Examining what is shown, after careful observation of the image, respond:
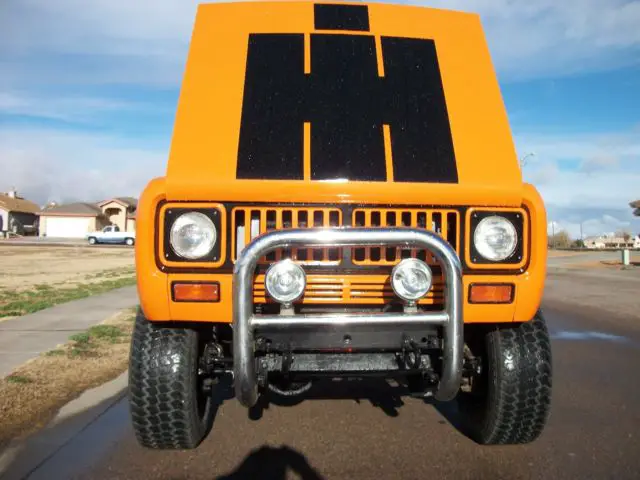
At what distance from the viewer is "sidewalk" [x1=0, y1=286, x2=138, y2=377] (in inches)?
233

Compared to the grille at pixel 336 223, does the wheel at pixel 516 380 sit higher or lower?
lower

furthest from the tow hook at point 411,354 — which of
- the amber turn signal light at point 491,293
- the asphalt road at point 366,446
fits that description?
the asphalt road at point 366,446

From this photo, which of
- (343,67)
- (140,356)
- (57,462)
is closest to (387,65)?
(343,67)

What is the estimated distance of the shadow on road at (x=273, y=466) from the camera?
320cm

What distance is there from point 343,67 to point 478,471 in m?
2.68

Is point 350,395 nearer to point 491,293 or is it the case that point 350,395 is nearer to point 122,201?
point 491,293

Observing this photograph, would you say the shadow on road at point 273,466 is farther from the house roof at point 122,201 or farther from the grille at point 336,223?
the house roof at point 122,201

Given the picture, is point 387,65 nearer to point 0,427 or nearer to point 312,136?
point 312,136

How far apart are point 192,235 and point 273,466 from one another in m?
1.46

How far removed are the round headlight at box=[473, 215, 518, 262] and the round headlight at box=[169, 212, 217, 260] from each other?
4.62ft

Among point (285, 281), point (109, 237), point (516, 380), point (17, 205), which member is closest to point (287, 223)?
point (285, 281)

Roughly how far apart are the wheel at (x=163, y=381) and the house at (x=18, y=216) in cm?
6628

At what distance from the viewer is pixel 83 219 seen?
64938 millimetres

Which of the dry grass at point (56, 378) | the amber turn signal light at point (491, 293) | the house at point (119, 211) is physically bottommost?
the dry grass at point (56, 378)
